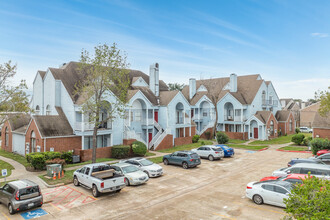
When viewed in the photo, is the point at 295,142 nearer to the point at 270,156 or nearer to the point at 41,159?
the point at 270,156

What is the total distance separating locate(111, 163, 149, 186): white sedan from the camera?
16.6 m

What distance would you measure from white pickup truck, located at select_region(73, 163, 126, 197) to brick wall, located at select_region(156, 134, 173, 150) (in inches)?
642

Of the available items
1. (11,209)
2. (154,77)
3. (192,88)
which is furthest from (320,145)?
(11,209)

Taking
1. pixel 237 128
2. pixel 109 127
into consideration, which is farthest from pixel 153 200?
pixel 237 128

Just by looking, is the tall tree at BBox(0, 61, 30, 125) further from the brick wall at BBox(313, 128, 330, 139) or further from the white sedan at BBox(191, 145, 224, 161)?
the brick wall at BBox(313, 128, 330, 139)

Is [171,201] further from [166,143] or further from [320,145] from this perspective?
[320,145]

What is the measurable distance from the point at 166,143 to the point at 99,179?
18.9m

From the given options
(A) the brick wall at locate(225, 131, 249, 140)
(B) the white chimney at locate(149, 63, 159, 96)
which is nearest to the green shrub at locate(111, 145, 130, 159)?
(B) the white chimney at locate(149, 63, 159, 96)

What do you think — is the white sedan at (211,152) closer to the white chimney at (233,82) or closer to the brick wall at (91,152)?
the brick wall at (91,152)

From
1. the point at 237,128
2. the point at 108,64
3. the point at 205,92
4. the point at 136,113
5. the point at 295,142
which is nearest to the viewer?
the point at 108,64

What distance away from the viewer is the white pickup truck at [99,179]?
14109 mm

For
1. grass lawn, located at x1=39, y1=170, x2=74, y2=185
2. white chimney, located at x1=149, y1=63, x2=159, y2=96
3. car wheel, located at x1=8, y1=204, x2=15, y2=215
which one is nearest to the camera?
car wheel, located at x1=8, y1=204, x2=15, y2=215

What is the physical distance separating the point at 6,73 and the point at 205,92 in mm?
37303

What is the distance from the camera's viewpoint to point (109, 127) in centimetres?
2789
